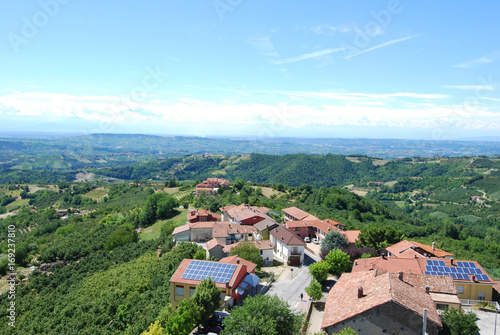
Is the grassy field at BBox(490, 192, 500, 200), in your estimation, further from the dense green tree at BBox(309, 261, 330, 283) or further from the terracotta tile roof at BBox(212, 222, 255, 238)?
the dense green tree at BBox(309, 261, 330, 283)

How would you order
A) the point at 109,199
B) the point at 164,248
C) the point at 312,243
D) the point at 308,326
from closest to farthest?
the point at 308,326 < the point at 164,248 < the point at 312,243 < the point at 109,199

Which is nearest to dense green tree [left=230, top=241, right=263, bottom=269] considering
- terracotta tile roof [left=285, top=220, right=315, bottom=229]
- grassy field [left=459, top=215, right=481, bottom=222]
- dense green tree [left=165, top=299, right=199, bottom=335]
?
dense green tree [left=165, top=299, right=199, bottom=335]

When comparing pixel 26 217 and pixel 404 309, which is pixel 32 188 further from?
pixel 404 309

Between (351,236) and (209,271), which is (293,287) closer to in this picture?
(209,271)

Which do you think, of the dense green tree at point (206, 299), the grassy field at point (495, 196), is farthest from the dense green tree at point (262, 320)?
the grassy field at point (495, 196)

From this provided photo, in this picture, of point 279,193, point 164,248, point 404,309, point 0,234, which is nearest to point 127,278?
point 164,248
